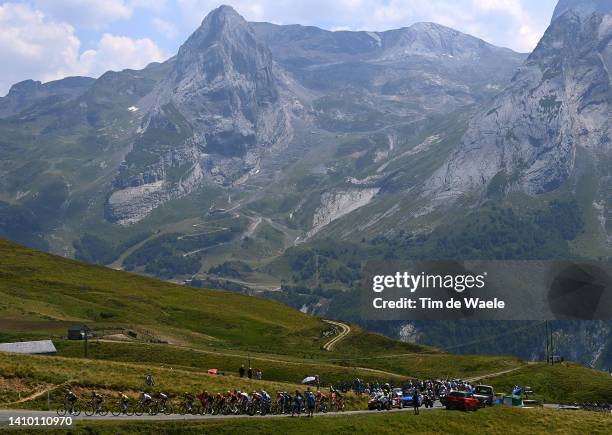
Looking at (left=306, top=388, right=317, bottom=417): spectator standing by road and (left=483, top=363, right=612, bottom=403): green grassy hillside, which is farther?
(left=483, top=363, right=612, bottom=403): green grassy hillside

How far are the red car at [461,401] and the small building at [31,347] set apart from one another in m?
60.4

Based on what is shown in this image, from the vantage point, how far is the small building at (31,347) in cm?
11338

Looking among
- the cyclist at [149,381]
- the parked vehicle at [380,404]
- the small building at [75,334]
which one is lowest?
the parked vehicle at [380,404]

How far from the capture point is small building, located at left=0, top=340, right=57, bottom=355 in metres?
113

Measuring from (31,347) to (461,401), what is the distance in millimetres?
63924

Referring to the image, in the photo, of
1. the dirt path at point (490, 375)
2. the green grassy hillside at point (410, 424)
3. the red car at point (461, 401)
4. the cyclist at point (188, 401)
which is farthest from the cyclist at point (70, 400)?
the dirt path at point (490, 375)

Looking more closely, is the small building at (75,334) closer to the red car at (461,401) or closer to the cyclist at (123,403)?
the cyclist at (123,403)

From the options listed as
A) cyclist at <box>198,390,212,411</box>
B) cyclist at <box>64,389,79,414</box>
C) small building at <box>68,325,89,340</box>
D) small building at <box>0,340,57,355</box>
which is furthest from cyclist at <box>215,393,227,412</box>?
small building at <box>68,325,89,340</box>

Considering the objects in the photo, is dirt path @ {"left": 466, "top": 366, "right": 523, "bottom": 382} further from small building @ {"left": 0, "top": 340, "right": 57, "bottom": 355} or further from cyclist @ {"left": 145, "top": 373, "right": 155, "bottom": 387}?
small building @ {"left": 0, "top": 340, "right": 57, "bottom": 355}

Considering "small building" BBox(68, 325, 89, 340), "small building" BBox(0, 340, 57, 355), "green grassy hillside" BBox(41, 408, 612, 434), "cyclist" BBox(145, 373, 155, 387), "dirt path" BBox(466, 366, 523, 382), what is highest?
"small building" BBox(68, 325, 89, 340)

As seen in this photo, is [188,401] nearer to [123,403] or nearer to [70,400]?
[123,403]

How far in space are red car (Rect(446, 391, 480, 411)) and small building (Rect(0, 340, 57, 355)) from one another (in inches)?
2378

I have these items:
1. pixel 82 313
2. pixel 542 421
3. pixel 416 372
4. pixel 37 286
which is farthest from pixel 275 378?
pixel 37 286

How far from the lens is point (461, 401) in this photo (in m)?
85.1
